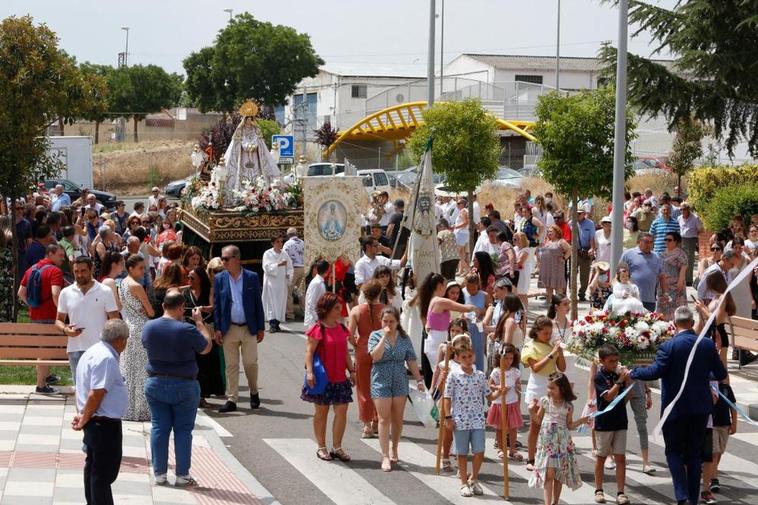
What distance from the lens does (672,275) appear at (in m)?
17.7

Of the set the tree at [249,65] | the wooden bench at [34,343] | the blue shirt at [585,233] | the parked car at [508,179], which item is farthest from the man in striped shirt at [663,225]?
the tree at [249,65]

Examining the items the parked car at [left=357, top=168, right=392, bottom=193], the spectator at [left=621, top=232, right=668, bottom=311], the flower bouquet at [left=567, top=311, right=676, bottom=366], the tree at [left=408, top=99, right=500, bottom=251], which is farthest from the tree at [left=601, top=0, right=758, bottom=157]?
the flower bouquet at [left=567, top=311, right=676, bottom=366]

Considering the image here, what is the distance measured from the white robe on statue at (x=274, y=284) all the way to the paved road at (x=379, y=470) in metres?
5.58

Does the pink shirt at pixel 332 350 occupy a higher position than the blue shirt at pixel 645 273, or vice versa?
the blue shirt at pixel 645 273

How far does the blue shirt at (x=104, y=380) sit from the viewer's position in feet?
29.3

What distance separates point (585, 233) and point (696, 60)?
25.5ft

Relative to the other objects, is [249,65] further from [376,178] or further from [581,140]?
[581,140]

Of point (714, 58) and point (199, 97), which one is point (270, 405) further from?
point (199, 97)

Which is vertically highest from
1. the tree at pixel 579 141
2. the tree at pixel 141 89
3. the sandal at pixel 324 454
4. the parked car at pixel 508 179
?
the tree at pixel 141 89

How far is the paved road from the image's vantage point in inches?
425

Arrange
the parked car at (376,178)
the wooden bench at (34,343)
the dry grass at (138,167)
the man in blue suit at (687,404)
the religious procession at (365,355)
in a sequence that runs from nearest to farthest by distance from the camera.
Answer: the man in blue suit at (687,404) → the religious procession at (365,355) → the wooden bench at (34,343) → the parked car at (376,178) → the dry grass at (138,167)

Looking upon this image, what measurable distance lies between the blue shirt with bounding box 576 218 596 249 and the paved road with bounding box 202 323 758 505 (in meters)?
9.21

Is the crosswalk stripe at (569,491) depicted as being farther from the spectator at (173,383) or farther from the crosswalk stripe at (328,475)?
the spectator at (173,383)

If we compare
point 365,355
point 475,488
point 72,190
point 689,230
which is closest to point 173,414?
point 365,355
